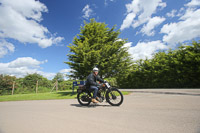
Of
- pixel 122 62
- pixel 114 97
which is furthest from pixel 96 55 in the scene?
pixel 114 97

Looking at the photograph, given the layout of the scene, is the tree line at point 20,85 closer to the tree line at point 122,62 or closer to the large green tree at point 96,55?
the large green tree at point 96,55

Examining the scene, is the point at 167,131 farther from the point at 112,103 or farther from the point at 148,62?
the point at 148,62

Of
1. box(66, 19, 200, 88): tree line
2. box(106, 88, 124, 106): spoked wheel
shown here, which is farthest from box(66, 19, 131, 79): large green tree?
box(106, 88, 124, 106): spoked wheel

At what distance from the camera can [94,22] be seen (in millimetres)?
13422

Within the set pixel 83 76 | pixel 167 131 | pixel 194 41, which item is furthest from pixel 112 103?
pixel 194 41

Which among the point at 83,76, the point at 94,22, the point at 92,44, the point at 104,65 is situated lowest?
the point at 83,76

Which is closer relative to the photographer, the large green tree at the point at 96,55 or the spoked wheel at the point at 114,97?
the spoked wheel at the point at 114,97

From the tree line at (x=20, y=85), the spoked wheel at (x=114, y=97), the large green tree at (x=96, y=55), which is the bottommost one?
the spoked wheel at (x=114, y=97)

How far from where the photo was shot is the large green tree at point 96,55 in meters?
10.3

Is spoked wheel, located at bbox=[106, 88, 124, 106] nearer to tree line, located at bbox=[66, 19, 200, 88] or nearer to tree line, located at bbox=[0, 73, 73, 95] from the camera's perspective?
tree line, located at bbox=[66, 19, 200, 88]

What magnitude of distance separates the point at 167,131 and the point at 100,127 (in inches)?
53.3

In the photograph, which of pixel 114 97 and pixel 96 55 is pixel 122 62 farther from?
pixel 114 97

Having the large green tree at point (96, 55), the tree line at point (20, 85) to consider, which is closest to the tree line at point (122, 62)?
the large green tree at point (96, 55)

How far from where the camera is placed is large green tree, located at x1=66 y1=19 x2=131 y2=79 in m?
10.3
